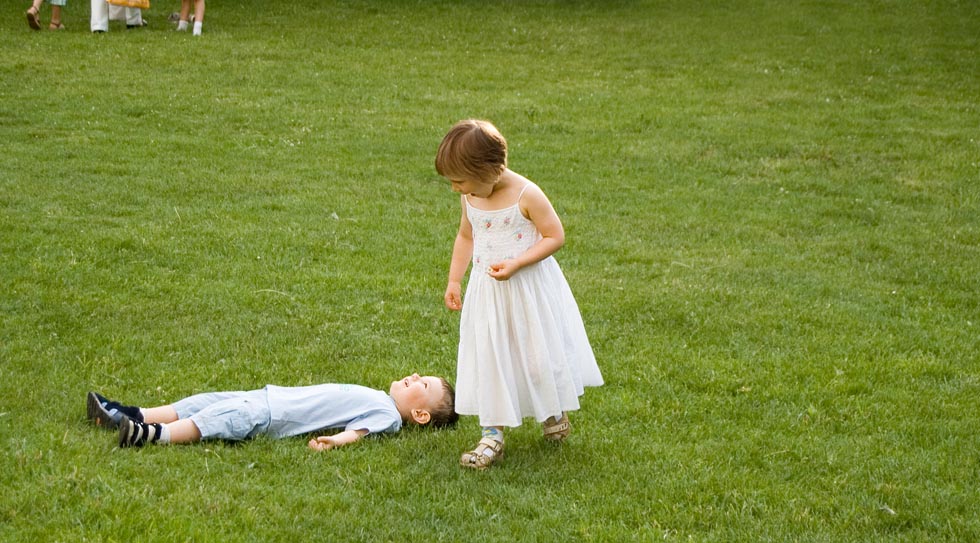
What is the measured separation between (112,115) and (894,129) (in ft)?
31.7

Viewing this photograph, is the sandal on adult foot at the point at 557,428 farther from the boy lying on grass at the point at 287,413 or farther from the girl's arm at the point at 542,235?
the girl's arm at the point at 542,235

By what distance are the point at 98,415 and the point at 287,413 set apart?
892 mm

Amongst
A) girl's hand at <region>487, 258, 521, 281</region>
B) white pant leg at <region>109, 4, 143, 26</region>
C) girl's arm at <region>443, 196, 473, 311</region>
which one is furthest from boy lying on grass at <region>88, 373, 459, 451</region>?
white pant leg at <region>109, 4, 143, 26</region>

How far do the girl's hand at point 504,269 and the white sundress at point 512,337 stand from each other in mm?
132

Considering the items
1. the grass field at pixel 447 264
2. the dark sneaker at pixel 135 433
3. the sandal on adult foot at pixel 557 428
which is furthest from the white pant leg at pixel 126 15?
the sandal on adult foot at pixel 557 428

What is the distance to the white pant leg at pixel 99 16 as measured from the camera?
18531 millimetres

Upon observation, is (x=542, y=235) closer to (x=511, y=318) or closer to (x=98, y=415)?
(x=511, y=318)

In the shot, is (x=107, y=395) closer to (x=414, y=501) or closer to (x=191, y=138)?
(x=414, y=501)

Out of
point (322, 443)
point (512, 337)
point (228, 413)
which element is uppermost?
point (512, 337)

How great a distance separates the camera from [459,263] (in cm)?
570

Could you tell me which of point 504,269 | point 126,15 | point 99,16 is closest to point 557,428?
point 504,269

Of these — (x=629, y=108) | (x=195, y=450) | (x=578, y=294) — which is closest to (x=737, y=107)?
(x=629, y=108)

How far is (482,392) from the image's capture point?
5.39 metres

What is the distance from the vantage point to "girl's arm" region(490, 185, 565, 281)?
5.27 m
